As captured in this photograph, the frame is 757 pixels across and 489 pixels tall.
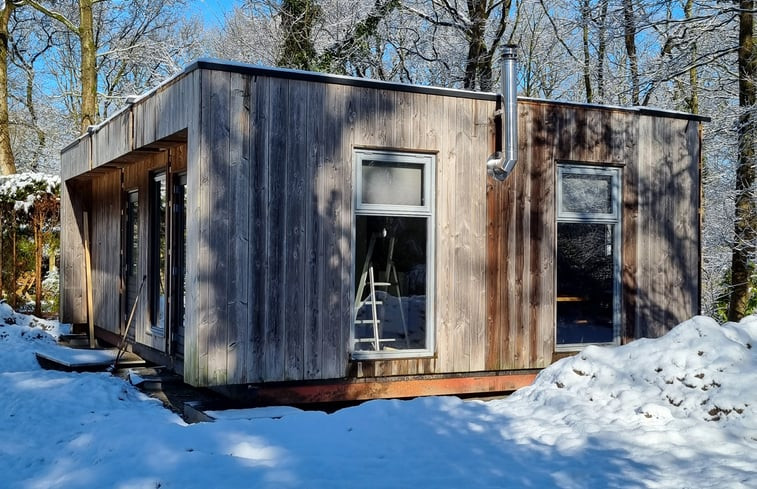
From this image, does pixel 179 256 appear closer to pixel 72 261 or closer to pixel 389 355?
pixel 389 355

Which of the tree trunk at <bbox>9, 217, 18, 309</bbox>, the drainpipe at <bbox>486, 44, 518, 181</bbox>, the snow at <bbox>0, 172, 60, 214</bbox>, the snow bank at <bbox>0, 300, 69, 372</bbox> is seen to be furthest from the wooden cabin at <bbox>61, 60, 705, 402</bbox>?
the tree trunk at <bbox>9, 217, 18, 309</bbox>

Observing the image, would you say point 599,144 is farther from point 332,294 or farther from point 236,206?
point 236,206

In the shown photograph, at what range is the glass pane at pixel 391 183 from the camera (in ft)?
22.7

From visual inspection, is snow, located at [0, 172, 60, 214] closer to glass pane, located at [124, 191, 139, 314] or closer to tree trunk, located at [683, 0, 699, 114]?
glass pane, located at [124, 191, 139, 314]

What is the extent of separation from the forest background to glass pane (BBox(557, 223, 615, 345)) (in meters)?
5.50

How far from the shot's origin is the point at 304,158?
6605 millimetres

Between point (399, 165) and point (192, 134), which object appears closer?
point (192, 134)

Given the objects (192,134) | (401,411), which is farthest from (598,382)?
(192,134)

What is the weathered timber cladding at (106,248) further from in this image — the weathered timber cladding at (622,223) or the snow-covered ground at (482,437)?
the weathered timber cladding at (622,223)

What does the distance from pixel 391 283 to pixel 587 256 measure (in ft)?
7.14

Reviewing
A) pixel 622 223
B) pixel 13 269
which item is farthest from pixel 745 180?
pixel 13 269

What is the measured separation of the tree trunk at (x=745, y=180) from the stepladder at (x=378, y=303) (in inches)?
290

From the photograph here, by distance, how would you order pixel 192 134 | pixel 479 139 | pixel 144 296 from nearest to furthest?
pixel 192 134, pixel 479 139, pixel 144 296

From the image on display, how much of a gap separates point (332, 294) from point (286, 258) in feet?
1.71
